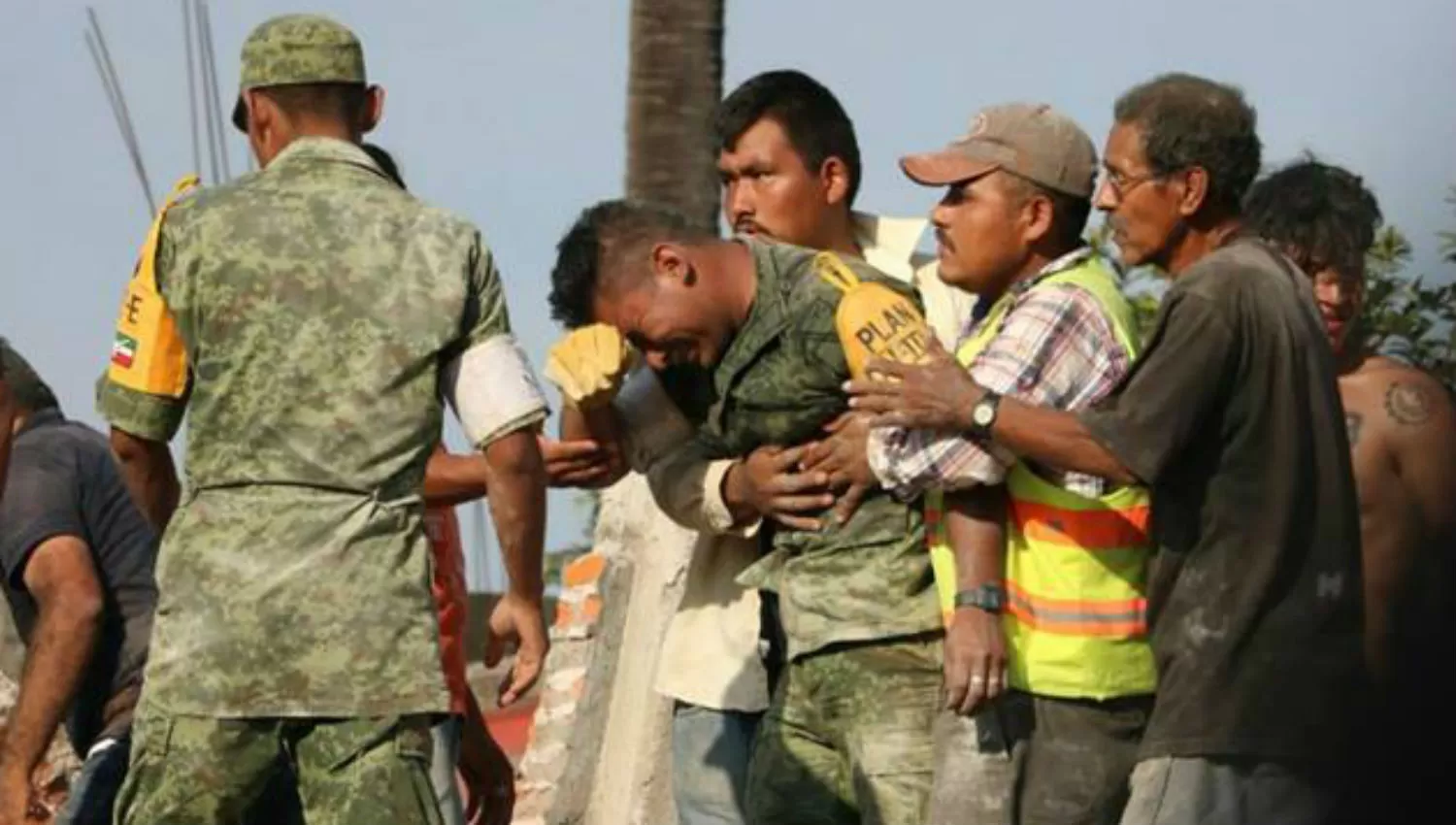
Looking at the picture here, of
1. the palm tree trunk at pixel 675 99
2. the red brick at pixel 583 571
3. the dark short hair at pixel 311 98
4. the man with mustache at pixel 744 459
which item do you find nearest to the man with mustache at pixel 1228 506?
the man with mustache at pixel 744 459

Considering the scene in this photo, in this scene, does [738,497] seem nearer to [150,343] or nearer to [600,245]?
[600,245]

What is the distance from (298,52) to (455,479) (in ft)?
4.13

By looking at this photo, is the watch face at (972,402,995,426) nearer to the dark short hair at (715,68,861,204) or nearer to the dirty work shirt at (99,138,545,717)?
the dirty work shirt at (99,138,545,717)

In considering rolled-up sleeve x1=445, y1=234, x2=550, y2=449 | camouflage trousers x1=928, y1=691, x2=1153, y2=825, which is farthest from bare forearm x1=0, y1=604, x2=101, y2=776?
camouflage trousers x1=928, y1=691, x2=1153, y2=825

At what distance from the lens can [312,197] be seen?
6.50 metres

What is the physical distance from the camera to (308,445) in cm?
643

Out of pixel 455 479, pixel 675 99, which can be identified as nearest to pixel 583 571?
pixel 675 99

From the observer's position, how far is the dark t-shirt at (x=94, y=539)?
841cm

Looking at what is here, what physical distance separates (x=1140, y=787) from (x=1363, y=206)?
1589 mm

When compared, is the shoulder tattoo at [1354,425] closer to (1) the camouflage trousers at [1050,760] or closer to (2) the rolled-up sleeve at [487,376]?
(1) the camouflage trousers at [1050,760]

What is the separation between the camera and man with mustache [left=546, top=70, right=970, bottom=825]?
6.83m

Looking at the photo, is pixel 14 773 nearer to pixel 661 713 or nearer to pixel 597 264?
pixel 661 713

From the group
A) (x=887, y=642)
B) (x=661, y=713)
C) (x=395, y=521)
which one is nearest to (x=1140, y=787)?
(x=887, y=642)

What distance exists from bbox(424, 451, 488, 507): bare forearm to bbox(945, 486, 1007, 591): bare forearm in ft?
5.23
